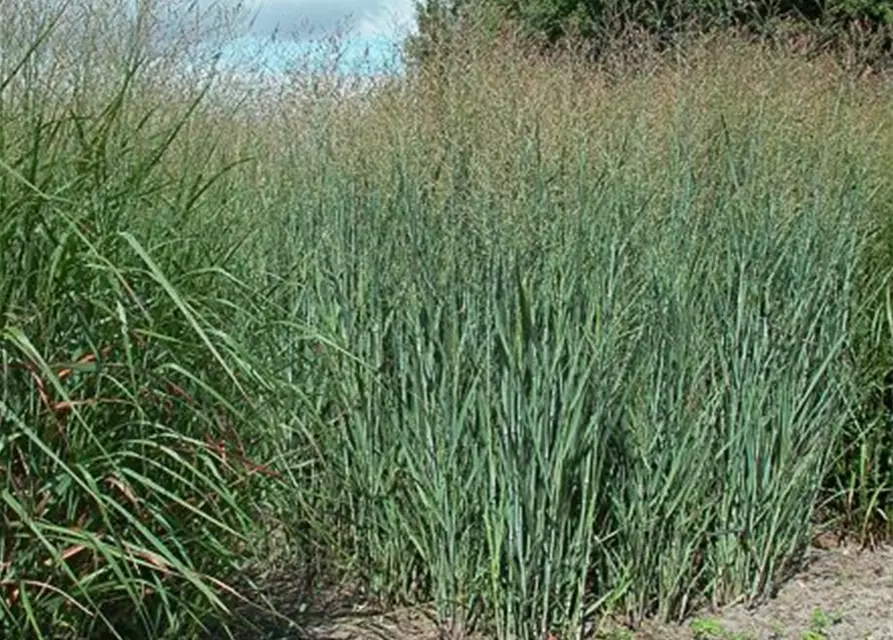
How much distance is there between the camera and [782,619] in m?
4.29

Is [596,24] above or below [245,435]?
above

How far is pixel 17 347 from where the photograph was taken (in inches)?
104

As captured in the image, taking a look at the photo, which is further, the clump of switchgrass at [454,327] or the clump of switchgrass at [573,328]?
the clump of switchgrass at [573,328]

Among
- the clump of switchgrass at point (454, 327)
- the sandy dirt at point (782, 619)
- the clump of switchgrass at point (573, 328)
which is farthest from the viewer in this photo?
the sandy dirt at point (782, 619)

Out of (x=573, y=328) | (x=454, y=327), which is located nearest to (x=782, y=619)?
(x=573, y=328)

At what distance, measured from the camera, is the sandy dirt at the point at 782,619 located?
3941 millimetres

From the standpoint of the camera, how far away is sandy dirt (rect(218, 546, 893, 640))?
3.94 m

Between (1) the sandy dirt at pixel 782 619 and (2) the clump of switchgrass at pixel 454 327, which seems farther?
(1) the sandy dirt at pixel 782 619

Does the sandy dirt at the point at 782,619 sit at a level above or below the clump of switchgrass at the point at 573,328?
below

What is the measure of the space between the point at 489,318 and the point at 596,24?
1820 millimetres

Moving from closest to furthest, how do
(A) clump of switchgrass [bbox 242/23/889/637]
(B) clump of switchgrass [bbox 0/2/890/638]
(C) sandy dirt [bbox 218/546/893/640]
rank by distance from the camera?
1. (B) clump of switchgrass [bbox 0/2/890/638]
2. (A) clump of switchgrass [bbox 242/23/889/637]
3. (C) sandy dirt [bbox 218/546/893/640]

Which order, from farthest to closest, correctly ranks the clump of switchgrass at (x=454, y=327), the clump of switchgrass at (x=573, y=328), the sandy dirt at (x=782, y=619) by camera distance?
the sandy dirt at (x=782, y=619) → the clump of switchgrass at (x=573, y=328) → the clump of switchgrass at (x=454, y=327)

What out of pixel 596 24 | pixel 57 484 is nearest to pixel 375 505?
pixel 57 484

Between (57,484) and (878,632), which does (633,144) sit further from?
(57,484)
